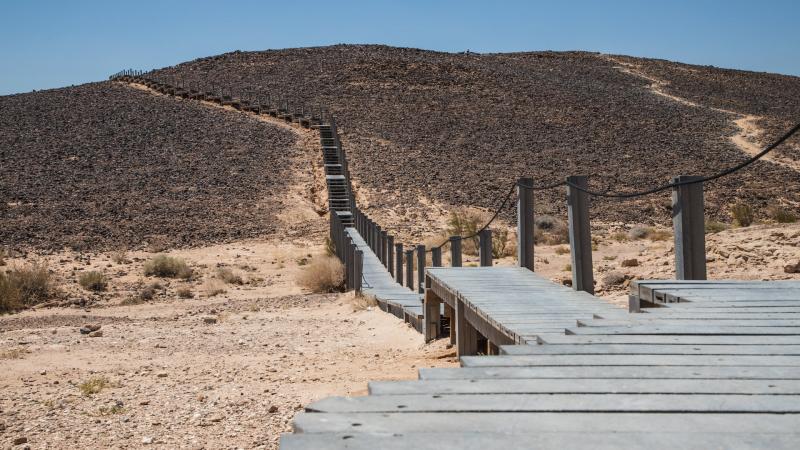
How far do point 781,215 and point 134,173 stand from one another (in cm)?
2123

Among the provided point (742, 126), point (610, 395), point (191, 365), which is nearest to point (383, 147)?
point (742, 126)

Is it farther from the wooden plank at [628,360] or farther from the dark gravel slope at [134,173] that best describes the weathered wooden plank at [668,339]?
the dark gravel slope at [134,173]

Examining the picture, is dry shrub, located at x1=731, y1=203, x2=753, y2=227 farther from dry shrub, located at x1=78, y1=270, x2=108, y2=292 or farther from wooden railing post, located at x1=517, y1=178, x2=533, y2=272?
dry shrub, located at x1=78, y1=270, x2=108, y2=292

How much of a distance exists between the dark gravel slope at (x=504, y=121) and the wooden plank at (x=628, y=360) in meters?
24.0

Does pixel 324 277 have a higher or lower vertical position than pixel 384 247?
lower

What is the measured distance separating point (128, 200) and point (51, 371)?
20459mm

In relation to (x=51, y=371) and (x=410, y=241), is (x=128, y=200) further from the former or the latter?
(x=51, y=371)

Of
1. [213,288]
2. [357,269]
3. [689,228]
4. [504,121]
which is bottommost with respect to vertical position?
[213,288]

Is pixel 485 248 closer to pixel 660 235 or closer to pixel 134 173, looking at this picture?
pixel 660 235

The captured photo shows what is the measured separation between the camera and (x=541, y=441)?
298 cm

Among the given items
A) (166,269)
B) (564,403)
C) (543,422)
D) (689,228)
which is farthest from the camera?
(166,269)

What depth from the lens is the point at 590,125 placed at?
146ft

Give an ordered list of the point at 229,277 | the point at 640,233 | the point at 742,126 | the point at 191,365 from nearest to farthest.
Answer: the point at 191,365 < the point at 229,277 < the point at 640,233 < the point at 742,126

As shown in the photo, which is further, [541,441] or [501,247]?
[501,247]
